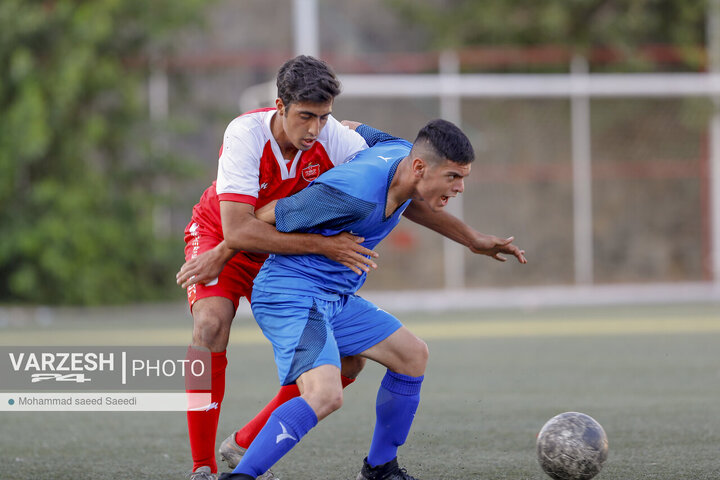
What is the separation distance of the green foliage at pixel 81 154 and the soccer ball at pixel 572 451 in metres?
10.3

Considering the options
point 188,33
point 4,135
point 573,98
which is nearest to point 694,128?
point 573,98

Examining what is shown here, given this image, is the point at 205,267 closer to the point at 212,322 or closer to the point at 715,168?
the point at 212,322

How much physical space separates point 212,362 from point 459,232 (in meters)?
1.27

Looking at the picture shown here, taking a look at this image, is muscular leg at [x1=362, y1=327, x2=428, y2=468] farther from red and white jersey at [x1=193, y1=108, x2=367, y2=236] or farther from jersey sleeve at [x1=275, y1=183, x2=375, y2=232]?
red and white jersey at [x1=193, y1=108, x2=367, y2=236]

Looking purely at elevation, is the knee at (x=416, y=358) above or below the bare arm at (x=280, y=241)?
below

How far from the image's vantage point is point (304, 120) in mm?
4246

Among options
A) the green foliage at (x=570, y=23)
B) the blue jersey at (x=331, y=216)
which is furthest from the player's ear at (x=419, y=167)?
the green foliage at (x=570, y=23)

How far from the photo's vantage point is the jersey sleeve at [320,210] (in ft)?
13.6

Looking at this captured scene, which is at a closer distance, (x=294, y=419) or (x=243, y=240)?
(x=294, y=419)

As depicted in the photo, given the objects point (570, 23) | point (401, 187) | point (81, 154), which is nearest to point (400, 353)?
point (401, 187)

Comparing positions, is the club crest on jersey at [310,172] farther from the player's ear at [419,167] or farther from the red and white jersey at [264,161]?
the player's ear at [419,167]

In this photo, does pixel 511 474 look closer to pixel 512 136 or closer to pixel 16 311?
pixel 16 311

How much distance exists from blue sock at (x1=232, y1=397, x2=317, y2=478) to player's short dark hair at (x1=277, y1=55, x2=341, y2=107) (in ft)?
4.02

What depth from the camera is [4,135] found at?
1376 cm
